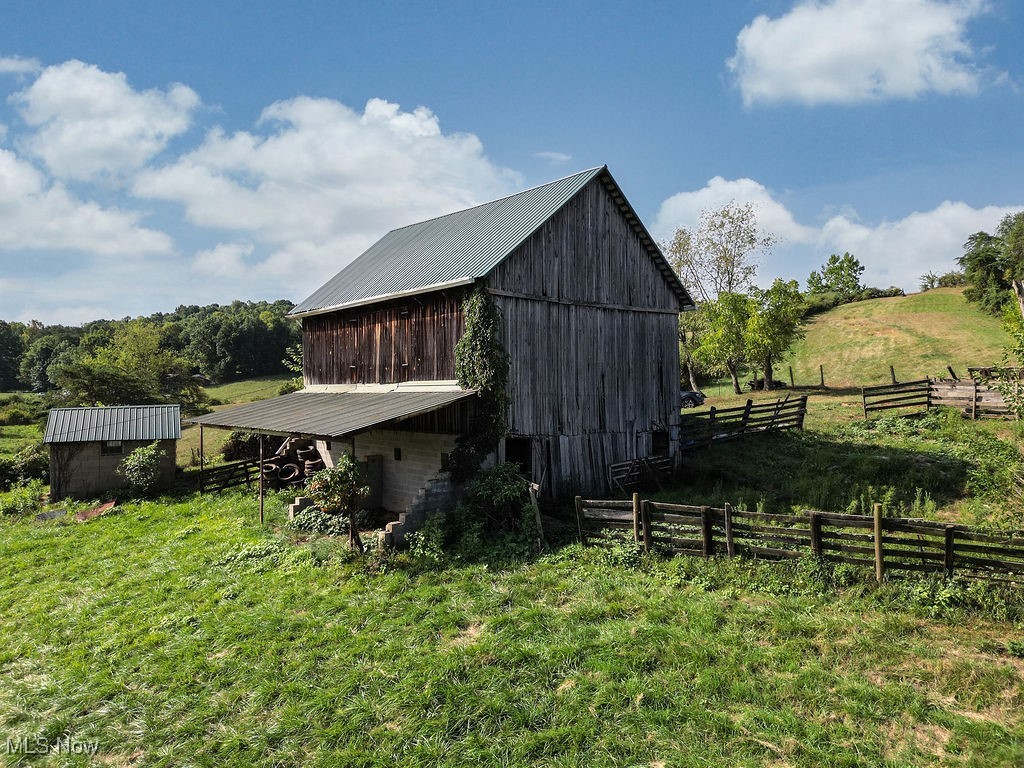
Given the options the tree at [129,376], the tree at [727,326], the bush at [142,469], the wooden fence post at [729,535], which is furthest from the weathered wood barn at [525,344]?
the tree at [129,376]

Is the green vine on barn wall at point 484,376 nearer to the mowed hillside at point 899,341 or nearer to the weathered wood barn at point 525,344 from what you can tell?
the weathered wood barn at point 525,344

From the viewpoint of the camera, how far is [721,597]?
9820 mm

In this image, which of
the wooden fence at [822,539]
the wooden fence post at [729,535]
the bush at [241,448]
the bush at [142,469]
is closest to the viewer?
the wooden fence at [822,539]

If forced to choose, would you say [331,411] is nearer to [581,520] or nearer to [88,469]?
[581,520]

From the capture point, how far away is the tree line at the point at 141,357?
3709 cm

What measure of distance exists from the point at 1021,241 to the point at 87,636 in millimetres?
69054

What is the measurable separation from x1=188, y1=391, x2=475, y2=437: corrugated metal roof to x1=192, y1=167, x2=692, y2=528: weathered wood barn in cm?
10

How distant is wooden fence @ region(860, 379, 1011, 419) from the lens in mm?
23969

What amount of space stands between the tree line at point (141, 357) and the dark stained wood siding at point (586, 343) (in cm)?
2552

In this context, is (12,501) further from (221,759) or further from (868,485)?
(868,485)

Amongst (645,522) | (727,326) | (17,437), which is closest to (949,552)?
(645,522)

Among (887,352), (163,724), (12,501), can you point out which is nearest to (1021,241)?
(887,352)

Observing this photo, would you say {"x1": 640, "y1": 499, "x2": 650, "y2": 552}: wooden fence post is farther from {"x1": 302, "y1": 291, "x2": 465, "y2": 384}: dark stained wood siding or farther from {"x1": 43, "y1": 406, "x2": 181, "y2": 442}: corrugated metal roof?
{"x1": 43, "y1": 406, "x2": 181, "y2": 442}: corrugated metal roof

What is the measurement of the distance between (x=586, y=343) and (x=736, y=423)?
1000cm
